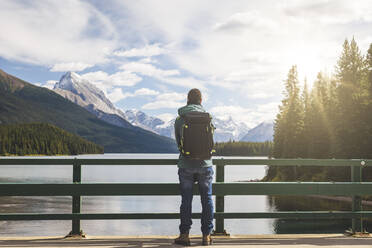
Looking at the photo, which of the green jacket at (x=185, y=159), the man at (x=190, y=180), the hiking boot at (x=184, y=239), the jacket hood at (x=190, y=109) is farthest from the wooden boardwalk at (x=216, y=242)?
the jacket hood at (x=190, y=109)

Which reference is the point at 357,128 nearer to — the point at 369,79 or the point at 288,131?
the point at 369,79

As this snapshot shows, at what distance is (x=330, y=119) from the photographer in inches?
2336

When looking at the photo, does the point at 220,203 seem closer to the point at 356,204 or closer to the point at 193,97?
the point at 193,97

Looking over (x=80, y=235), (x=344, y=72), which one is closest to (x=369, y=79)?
(x=344, y=72)

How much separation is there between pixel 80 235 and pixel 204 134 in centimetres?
332

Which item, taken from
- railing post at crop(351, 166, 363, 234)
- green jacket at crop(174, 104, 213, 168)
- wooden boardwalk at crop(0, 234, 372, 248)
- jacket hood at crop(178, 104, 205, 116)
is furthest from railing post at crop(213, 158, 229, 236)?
railing post at crop(351, 166, 363, 234)

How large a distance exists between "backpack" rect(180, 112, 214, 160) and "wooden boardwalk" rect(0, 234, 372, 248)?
1720 millimetres

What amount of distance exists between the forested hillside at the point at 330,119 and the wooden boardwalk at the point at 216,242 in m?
41.2

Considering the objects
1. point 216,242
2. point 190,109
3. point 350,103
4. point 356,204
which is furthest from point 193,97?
point 350,103

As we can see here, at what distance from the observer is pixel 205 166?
7.73m

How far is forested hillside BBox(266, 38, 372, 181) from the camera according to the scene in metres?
47.4

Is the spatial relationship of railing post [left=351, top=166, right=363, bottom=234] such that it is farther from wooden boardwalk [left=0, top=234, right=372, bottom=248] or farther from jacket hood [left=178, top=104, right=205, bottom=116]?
jacket hood [left=178, top=104, right=205, bottom=116]

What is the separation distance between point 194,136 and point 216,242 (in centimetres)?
214

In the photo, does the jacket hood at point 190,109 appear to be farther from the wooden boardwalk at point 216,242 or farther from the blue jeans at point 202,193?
the wooden boardwalk at point 216,242
